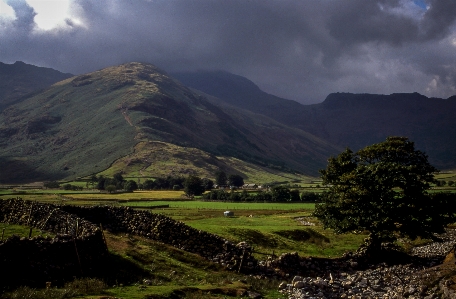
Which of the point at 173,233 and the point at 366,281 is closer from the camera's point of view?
the point at 366,281

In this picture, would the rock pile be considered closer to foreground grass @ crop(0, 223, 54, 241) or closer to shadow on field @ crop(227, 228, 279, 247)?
shadow on field @ crop(227, 228, 279, 247)

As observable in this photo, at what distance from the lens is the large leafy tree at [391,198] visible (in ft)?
140

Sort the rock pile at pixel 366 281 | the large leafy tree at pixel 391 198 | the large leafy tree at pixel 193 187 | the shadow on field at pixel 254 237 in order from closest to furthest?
the rock pile at pixel 366 281, the large leafy tree at pixel 391 198, the shadow on field at pixel 254 237, the large leafy tree at pixel 193 187

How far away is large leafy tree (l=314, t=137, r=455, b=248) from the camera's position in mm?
42656

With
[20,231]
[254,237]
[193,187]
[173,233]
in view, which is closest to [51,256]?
[20,231]

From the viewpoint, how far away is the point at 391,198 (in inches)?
1695

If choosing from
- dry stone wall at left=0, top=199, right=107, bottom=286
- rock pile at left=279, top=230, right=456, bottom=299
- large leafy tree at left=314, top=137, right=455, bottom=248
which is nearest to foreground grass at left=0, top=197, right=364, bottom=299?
dry stone wall at left=0, top=199, right=107, bottom=286

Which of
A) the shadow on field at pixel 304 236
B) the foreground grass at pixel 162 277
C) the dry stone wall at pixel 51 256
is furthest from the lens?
the shadow on field at pixel 304 236

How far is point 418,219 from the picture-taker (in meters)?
43.2

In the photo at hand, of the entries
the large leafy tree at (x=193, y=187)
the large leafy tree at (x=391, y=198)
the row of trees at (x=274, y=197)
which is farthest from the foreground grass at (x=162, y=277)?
the large leafy tree at (x=193, y=187)

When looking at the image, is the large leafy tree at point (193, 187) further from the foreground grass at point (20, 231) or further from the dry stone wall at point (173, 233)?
the foreground grass at point (20, 231)

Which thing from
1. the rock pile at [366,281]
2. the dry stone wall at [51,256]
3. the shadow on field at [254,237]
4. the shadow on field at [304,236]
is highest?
the dry stone wall at [51,256]

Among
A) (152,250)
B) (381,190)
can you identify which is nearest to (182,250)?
(152,250)

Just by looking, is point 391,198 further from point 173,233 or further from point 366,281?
point 173,233
